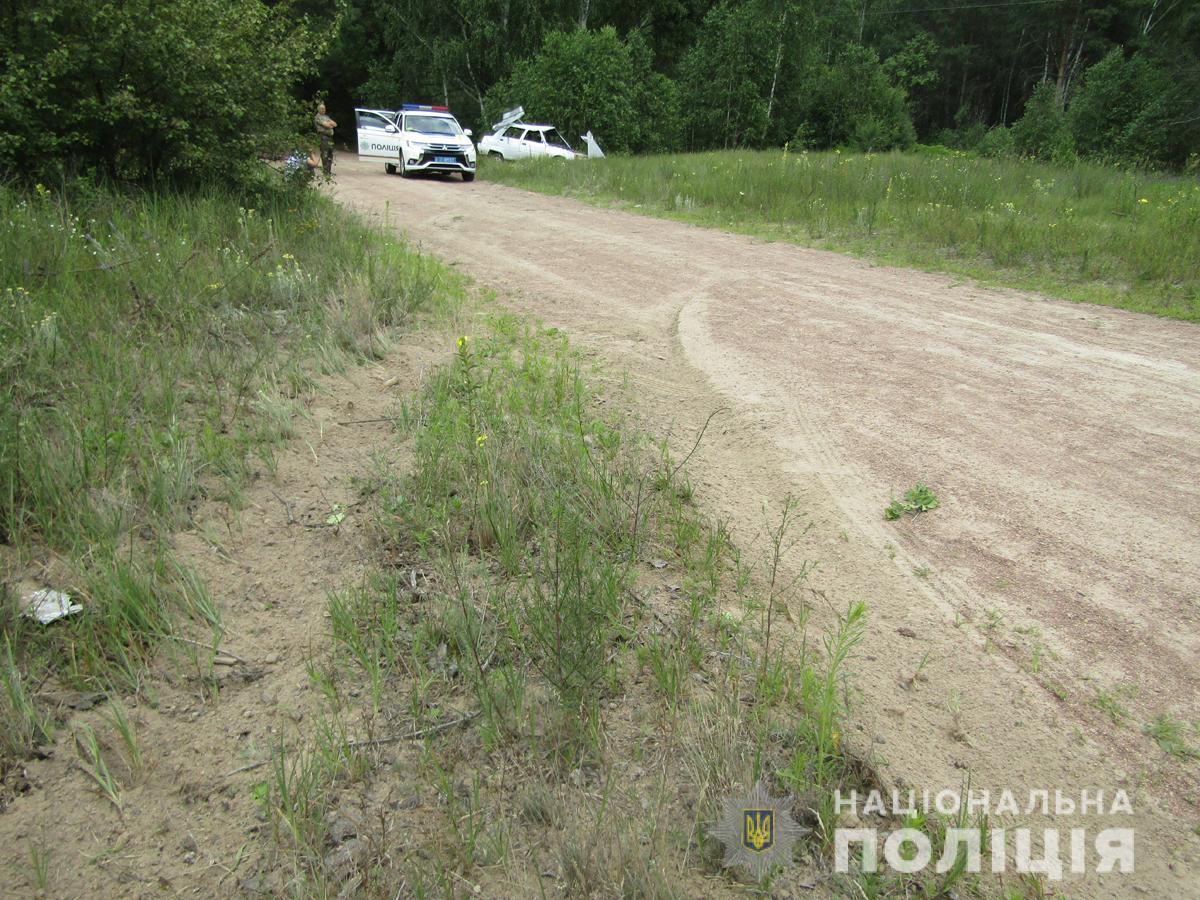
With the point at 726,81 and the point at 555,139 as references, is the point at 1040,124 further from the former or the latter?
the point at 555,139

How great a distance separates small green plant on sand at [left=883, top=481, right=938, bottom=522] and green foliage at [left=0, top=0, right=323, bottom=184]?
A: 25.5ft

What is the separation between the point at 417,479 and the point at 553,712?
6.24ft

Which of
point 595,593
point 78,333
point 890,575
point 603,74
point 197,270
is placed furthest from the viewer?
point 603,74

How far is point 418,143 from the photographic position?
2055 cm

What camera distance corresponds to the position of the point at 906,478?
4.43 metres

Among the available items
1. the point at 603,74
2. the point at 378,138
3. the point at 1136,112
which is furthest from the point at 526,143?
the point at 1136,112

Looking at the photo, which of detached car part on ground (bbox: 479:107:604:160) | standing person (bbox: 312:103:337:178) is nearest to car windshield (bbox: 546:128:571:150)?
detached car part on ground (bbox: 479:107:604:160)

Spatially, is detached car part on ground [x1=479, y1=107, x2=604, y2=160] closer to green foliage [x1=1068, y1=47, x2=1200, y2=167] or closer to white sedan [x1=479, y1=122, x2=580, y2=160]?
white sedan [x1=479, y1=122, x2=580, y2=160]

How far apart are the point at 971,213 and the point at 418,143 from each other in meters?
14.6

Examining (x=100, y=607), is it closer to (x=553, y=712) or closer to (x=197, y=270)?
(x=553, y=712)

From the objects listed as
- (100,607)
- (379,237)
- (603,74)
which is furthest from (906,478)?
(603,74)

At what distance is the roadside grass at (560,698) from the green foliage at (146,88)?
5841 millimetres

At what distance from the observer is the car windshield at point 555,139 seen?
24200 mm

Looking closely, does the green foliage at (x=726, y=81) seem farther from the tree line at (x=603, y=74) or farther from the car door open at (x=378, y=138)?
the car door open at (x=378, y=138)
